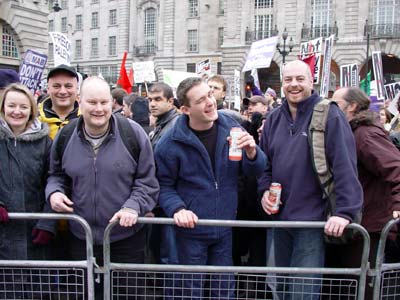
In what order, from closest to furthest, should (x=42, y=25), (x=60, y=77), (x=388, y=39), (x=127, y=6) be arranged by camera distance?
(x=60, y=77) → (x=42, y=25) → (x=388, y=39) → (x=127, y=6)

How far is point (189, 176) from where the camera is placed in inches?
140

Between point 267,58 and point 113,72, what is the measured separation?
46.9 meters

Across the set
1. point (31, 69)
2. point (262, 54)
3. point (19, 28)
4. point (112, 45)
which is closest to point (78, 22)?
point (112, 45)

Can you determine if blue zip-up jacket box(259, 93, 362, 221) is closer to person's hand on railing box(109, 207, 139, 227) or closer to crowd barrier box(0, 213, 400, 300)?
crowd barrier box(0, 213, 400, 300)

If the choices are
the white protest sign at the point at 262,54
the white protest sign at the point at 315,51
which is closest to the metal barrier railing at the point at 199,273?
the white protest sign at the point at 315,51

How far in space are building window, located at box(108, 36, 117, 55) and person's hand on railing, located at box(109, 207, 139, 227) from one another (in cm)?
5470

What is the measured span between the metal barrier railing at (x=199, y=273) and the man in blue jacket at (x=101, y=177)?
0.69ft

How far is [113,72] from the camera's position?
5600cm

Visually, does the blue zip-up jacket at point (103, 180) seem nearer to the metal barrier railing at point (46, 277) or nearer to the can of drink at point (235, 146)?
the metal barrier railing at point (46, 277)

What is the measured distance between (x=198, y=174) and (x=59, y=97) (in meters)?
1.64

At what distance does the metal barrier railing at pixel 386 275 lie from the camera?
3.10m

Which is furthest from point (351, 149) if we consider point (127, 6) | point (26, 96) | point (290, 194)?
point (127, 6)

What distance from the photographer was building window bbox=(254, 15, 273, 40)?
39.8 metres

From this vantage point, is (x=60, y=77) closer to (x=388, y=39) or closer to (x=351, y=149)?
(x=351, y=149)
